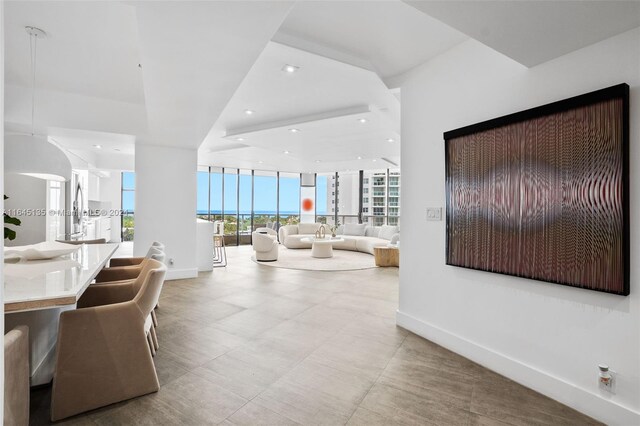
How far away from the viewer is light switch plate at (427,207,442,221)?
119 inches

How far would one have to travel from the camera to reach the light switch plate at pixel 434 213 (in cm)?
303

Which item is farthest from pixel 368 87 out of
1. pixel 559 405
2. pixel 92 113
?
pixel 92 113

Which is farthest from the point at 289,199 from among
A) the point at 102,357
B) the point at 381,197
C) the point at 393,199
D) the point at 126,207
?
the point at 102,357

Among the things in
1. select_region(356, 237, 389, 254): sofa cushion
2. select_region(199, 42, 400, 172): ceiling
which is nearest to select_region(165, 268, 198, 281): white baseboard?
select_region(199, 42, 400, 172): ceiling

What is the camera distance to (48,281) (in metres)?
1.85

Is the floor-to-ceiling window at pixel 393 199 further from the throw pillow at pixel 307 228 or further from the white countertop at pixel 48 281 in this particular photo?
the white countertop at pixel 48 281

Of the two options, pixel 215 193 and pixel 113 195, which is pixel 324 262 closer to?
pixel 215 193

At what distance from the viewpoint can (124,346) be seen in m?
2.07

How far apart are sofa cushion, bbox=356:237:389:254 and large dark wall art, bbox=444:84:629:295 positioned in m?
6.22

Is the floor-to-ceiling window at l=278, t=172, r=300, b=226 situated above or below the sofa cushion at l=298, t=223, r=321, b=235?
above

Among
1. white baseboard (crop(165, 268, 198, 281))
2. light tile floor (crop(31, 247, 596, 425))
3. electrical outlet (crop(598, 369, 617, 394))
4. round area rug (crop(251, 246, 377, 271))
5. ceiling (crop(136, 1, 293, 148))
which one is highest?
ceiling (crop(136, 1, 293, 148))

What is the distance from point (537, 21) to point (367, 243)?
25.4 ft

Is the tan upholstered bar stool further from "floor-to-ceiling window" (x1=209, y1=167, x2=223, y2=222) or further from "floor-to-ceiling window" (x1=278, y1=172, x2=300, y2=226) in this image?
"floor-to-ceiling window" (x1=278, y1=172, x2=300, y2=226)

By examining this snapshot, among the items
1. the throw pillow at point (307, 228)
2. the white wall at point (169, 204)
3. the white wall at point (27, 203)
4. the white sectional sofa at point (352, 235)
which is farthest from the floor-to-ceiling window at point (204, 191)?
the white wall at point (27, 203)
